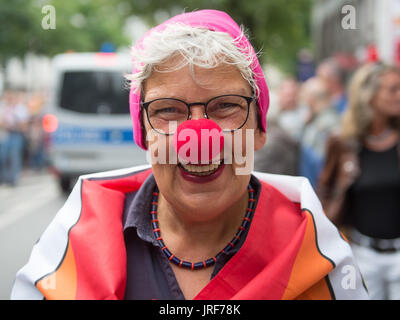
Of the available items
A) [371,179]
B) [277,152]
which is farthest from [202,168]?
[277,152]

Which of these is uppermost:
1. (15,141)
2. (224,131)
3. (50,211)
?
(224,131)

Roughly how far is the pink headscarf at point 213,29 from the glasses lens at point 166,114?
0.25 ft

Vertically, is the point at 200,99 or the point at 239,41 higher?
the point at 239,41

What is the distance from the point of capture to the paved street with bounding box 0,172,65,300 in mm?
5176

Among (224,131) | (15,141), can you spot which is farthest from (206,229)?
(15,141)

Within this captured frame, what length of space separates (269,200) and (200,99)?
418 mm

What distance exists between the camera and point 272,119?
411 centimetres

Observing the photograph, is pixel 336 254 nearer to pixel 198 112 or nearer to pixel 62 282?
pixel 198 112

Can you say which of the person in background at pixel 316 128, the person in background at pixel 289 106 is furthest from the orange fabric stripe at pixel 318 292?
the person in background at pixel 289 106

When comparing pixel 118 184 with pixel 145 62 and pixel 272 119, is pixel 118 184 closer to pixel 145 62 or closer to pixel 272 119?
pixel 145 62

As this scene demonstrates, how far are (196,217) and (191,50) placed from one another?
44 cm

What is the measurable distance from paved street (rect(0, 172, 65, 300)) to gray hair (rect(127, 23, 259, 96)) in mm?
1898

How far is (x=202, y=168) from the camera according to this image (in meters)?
1.41
